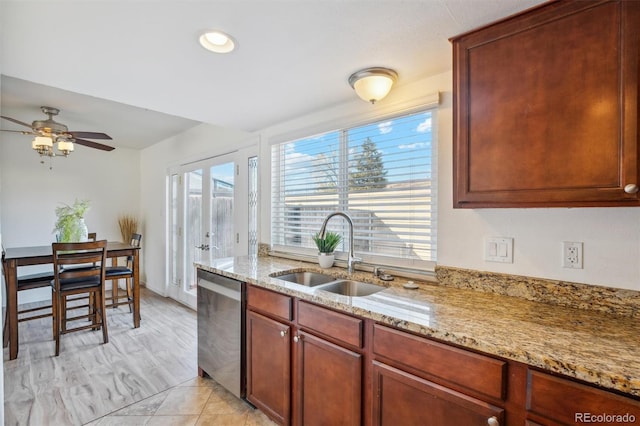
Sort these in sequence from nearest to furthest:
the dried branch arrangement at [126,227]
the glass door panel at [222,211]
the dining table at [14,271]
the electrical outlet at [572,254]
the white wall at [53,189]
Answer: the electrical outlet at [572,254], the dining table at [14,271], the glass door panel at [222,211], the white wall at [53,189], the dried branch arrangement at [126,227]

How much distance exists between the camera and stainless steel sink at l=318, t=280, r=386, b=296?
1771mm

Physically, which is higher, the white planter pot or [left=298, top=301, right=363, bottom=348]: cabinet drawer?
the white planter pot

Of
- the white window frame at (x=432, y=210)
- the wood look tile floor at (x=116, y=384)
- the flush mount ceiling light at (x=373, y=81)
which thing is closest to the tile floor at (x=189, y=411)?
the wood look tile floor at (x=116, y=384)

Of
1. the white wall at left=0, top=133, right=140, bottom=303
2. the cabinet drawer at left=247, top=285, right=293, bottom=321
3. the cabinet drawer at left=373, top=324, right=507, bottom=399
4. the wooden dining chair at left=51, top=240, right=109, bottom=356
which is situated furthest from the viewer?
the white wall at left=0, top=133, right=140, bottom=303

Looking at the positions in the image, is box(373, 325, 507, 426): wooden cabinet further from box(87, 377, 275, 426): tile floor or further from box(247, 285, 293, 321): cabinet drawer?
box(87, 377, 275, 426): tile floor

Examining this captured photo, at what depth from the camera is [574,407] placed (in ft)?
2.67

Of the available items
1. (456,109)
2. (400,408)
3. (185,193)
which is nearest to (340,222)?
(456,109)

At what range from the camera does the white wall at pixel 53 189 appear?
406 cm

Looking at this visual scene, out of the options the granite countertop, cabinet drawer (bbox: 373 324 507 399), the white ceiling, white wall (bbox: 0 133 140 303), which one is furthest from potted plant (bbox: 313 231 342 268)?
white wall (bbox: 0 133 140 303)

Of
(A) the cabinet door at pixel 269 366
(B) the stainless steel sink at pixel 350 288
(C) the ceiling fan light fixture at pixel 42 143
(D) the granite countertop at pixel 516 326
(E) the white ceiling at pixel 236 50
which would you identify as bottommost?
A: (A) the cabinet door at pixel 269 366

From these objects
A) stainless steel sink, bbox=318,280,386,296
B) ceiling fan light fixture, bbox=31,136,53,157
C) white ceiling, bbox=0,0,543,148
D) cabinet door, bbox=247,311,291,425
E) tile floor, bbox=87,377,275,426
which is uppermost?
white ceiling, bbox=0,0,543,148

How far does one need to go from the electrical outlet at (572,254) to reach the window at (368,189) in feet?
2.01

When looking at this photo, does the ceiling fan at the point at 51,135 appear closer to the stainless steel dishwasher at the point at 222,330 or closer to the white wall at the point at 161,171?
the white wall at the point at 161,171

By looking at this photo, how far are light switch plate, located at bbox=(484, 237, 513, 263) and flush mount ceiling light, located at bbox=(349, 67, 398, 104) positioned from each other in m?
1.02
